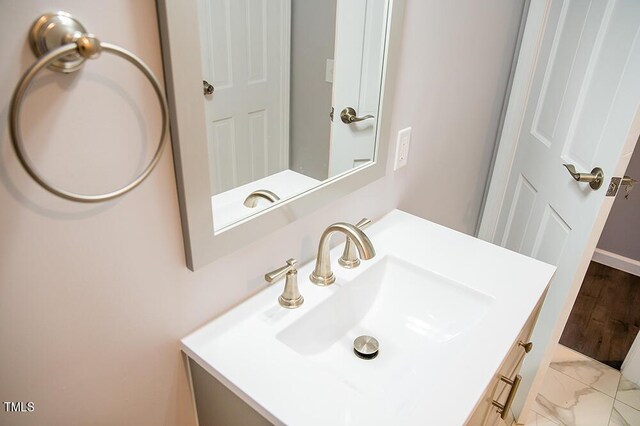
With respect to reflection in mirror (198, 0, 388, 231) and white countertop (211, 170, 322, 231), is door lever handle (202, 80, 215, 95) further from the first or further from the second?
white countertop (211, 170, 322, 231)

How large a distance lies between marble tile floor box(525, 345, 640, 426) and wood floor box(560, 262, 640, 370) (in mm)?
104

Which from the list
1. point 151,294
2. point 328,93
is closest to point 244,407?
point 151,294

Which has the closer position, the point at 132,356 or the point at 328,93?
the point at 132,356

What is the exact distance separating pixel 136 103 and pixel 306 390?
0.53m

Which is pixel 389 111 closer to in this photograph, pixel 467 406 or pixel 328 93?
pixel 328 93

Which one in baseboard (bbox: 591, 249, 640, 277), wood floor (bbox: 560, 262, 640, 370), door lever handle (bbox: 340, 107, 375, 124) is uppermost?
door lever handle (bbox: 340, 107, 375, 124)

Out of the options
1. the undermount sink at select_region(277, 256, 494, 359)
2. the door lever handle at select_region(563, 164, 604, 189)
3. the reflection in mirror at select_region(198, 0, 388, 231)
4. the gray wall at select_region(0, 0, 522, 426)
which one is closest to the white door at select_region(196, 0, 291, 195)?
the reflection in mirror at select_region(198, 0, 388, 231)

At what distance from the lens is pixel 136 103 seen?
0.60 m

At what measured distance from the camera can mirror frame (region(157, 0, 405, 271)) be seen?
0.60m

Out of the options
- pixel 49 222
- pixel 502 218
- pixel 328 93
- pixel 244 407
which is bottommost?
pixel 502 218

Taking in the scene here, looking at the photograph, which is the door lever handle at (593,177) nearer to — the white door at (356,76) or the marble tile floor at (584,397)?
the white door at (356,76)

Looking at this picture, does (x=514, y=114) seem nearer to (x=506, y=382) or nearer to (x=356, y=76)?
(x=356, y=76)

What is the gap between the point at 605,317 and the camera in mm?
2264

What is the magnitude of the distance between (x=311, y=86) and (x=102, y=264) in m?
0.60
